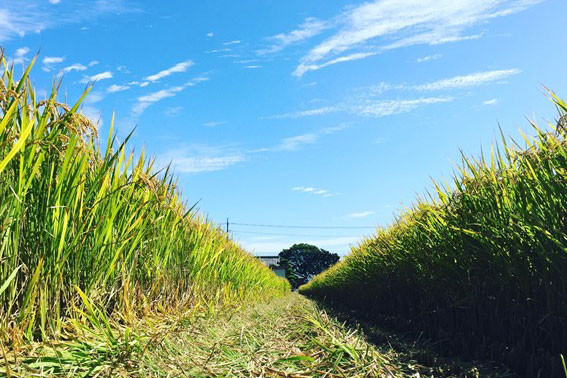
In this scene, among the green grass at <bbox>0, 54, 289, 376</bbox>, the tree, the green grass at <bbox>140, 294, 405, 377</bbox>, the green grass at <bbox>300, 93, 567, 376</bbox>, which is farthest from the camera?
the tree

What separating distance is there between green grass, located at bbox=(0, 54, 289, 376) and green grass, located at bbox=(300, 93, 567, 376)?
2.16 metres

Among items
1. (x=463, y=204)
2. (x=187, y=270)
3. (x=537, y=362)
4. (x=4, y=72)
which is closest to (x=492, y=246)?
(x=463, y=204)

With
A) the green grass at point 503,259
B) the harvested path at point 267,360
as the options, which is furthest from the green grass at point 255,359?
the green grass at point 503,259

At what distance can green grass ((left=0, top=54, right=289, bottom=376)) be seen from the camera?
5.71 ft

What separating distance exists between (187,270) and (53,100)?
214cm

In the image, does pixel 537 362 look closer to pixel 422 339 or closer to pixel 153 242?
pixel 422 339

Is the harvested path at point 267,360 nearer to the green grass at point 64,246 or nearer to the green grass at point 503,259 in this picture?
the green grass at point 64,246

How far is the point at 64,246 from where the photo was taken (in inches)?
80.8

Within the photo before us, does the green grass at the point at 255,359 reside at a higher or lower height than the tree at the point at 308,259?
lower

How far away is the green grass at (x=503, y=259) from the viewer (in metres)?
2.47

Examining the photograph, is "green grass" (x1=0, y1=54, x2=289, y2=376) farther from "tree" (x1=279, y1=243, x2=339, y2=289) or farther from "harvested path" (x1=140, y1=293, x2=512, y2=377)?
"tree" (x1=279, y1=243, x2=339, y2=289)

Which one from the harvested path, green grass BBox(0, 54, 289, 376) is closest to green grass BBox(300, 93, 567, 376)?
the harvested path

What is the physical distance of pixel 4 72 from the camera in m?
1.98

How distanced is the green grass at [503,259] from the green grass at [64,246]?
216cm
